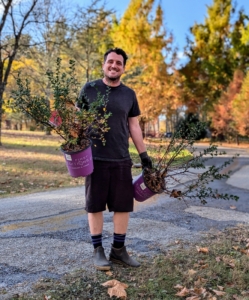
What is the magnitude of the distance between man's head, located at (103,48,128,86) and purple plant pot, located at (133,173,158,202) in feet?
2.88

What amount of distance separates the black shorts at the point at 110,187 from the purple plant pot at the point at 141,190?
6 centimetres

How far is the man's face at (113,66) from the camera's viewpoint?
9.92ft

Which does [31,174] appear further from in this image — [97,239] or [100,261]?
[100,261]

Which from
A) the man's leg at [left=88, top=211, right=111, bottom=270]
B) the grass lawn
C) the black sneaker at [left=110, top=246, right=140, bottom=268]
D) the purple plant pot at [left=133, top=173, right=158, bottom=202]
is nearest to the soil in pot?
the purple plant pot at [left=133, top=173, right=158, bottom=202]

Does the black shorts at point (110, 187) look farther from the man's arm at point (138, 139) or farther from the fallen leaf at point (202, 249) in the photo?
the fallen leaf at point (202, 249)

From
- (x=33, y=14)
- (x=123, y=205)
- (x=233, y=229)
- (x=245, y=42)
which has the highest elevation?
(x=245, y=42)

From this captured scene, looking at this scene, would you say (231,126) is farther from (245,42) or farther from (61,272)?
(61,272)

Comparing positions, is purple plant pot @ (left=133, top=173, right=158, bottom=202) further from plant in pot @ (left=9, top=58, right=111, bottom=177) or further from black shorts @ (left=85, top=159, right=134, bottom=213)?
plant in pot @ (left=9, top=58, right=111, bottom=177)

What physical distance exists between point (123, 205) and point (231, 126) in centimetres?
2233

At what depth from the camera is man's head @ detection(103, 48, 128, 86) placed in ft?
9.92

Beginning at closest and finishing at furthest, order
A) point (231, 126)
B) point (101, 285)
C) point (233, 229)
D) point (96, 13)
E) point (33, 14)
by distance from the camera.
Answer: point (101, 285) < point (233, 229) < point (33, 14) < point (96, 13) < point (231, 126)

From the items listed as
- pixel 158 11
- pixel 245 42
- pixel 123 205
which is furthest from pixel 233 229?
pixel 245 42

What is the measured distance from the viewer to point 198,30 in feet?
100

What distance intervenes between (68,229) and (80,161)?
180 cm
